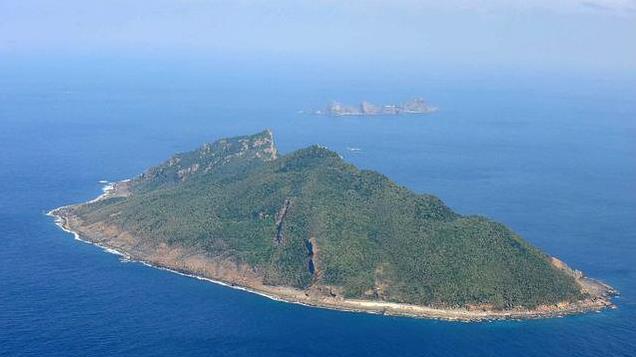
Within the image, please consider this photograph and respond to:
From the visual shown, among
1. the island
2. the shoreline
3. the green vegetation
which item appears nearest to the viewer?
the shoreline

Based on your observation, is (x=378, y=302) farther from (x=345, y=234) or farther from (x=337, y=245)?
(x=345, y=234)

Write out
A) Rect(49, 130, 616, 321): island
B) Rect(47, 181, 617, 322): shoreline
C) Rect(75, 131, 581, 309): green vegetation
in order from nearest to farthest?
Rect(47, 181, 617, 322): shoreline → Rect(49, 130, 616, 321): island → Rect(75, 131, 581, 309): green vegetation

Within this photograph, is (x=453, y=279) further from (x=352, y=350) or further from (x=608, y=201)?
(x=608, y=201)

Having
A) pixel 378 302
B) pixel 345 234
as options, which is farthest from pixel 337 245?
pixel 378 302

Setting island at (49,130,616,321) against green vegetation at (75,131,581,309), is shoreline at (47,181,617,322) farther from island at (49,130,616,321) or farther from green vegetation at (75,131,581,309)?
green vegetation at (75,131,581,309)

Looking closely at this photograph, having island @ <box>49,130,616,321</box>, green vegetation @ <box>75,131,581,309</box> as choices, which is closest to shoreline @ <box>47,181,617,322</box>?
island @ <box>49,130,616,321</box>

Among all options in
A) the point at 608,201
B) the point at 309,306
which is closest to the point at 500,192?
the point at 608,201
